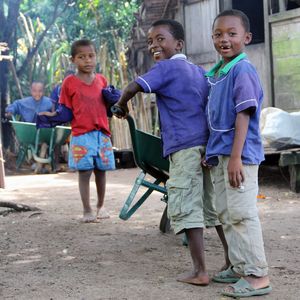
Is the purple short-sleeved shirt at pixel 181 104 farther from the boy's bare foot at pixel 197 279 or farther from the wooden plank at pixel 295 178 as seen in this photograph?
the wooden plank at pixel 295 178

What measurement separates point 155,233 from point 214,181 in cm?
155

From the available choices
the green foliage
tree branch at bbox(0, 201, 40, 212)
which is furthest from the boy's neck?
the green foliage

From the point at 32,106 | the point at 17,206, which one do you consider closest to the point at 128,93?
the point at 17,206

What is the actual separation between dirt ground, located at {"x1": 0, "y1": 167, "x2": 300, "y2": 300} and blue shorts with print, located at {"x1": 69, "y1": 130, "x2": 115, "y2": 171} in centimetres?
49

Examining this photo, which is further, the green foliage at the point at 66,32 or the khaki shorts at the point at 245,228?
the green foliage at the point at 66,32

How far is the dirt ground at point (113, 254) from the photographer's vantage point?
3316 mm

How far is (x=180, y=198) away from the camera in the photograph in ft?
11.4

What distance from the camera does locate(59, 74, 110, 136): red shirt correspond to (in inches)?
209

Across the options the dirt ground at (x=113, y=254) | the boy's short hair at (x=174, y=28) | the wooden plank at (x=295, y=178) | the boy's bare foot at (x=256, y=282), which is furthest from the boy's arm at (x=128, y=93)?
the wooden plank at (x=295, y=178)

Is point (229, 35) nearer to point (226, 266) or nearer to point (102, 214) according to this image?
point (226, 266)

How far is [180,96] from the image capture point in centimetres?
353

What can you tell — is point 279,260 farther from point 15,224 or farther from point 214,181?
point 15,224

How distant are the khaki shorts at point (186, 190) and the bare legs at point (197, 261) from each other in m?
0.05

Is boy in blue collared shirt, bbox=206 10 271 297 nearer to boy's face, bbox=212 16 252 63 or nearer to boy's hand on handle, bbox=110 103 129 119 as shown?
boy's face, bbox=212 16 252 63
